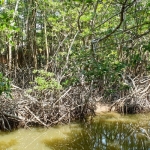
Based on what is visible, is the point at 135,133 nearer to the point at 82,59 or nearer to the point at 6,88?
the point at 82,59

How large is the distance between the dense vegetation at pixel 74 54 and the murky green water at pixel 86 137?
0.47 metres

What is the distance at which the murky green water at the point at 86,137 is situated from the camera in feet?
18.7

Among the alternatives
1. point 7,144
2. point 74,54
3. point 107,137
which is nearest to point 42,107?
point 7,144

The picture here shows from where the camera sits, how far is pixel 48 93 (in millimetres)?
7238

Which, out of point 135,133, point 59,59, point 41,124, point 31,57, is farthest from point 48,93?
point 31,57

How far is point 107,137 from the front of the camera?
6465 mm

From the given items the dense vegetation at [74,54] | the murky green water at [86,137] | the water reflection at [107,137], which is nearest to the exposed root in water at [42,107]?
the dense vegetation at [74,54]

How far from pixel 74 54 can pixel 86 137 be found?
7.53ft

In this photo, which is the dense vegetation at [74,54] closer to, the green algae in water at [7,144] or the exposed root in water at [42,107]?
the exposed root in water at [42,107]

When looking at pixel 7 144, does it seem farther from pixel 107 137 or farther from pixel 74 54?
pixel 74 54

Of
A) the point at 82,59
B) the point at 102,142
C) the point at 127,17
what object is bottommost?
the point at 102,142

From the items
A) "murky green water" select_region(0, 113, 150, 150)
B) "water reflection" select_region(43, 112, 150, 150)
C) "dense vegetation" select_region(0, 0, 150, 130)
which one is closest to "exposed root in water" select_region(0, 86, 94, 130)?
"dense vegetation" select_region(0, 0, 150, 130)

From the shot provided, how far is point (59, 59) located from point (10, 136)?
3018mm

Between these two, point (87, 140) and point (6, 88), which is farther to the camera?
point (87, 140)
